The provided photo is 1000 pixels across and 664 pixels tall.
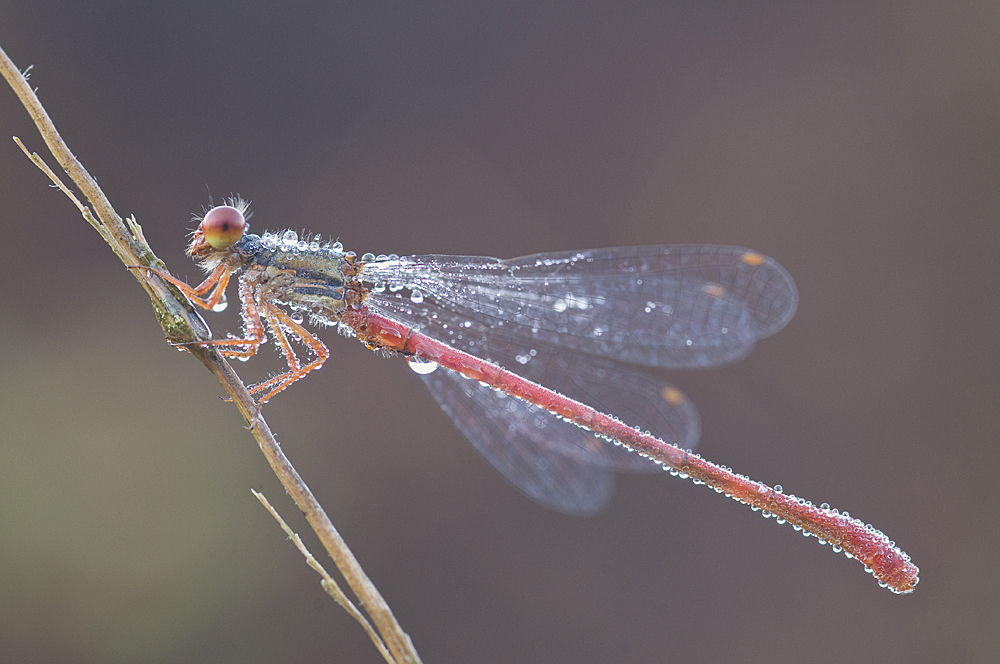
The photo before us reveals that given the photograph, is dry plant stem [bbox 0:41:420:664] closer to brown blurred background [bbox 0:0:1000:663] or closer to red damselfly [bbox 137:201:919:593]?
red damselfly [bbox 137:201:919:593]

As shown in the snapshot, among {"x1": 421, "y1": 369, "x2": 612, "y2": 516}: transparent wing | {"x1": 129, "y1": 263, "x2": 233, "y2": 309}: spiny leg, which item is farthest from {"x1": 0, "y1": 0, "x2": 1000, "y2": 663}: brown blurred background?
{"x1": 129, "y1": 263, "x2": 233, "y2": 309}: spiny leg

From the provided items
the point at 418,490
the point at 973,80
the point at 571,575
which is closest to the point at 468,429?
the point at 418,490

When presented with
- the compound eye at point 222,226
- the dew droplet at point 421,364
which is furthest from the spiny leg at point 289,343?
the dew droplet at point 421,364

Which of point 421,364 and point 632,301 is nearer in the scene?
point 421,364

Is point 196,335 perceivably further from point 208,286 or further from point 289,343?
point 289,343

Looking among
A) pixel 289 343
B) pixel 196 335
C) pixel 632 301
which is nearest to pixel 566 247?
pixel 632 301

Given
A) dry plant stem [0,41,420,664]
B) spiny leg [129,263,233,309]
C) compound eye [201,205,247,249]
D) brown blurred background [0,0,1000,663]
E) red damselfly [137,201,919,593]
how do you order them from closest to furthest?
dry plant stem [0,41,420,664] → spiny leg [129,263,233,309] → compound eye [201,205,247,249] → red damselfly [137,201,919,593] → brown blurred background [0,0,1000,663]

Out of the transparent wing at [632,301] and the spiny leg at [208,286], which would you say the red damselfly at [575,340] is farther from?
the spiny leg at [208,286]
